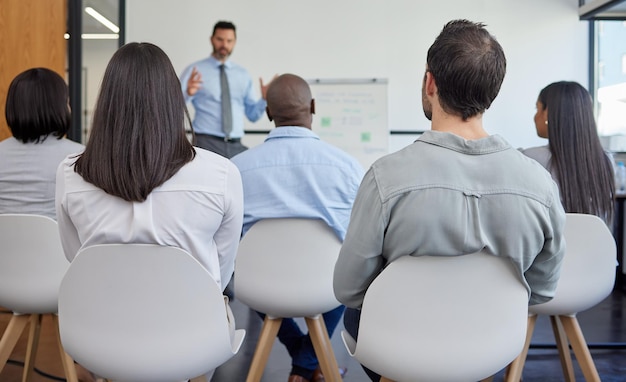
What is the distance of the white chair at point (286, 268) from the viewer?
84.7 inches

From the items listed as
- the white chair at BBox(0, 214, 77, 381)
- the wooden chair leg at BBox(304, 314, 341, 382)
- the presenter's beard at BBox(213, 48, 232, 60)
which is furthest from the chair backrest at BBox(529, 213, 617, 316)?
the presenter's beard at BBox(213, 48, 232, 60)

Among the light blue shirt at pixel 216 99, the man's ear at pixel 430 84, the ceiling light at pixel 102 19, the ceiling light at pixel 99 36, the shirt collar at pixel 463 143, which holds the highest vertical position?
the ceiling light at pixel 102 19

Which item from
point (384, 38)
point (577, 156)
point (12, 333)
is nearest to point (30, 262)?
point (12, 333)

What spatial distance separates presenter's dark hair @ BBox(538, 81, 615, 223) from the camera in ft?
7.93

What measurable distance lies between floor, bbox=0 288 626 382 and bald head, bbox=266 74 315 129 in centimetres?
111

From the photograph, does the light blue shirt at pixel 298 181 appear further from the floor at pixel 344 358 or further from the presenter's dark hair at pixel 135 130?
the floor at pixel 344 358

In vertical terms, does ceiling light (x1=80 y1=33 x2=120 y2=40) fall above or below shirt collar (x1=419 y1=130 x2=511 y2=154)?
A: above

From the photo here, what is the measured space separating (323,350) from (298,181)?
60 cm

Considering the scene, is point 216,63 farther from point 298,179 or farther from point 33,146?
point 298,179

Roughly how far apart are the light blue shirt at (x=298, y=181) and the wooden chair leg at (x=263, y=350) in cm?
35

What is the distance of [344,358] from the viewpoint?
3121mm

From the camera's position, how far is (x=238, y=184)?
63.3 inches

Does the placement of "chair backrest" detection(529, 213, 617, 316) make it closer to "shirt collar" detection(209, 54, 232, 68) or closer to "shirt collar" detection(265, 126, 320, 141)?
"shirt collar" detection(265, 126, 320, 141)

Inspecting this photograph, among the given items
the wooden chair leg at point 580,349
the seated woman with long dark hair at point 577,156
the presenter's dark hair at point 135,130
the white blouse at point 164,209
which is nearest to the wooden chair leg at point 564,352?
the wooden chair leg at point 580,349
